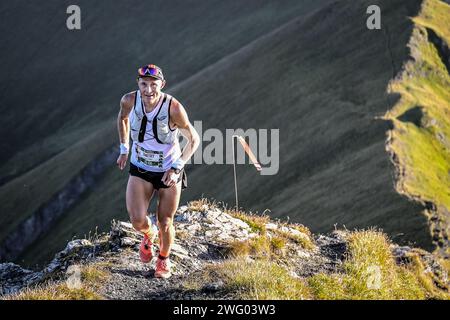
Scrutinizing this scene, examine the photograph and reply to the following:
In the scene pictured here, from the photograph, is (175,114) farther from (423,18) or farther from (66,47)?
(66,47)

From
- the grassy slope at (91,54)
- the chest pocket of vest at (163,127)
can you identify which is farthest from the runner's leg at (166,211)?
the grassy slope at (91,54)

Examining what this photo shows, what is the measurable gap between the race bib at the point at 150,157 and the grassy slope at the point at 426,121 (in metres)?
28.7

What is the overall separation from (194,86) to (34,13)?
112m

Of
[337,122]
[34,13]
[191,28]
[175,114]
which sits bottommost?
[175,114]

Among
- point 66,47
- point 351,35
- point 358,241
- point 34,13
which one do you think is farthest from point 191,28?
point 358,241

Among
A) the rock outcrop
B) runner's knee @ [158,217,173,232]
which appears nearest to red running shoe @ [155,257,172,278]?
the rock outcrop

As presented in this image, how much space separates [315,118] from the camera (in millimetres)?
60031

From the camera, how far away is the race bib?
33.9 feet

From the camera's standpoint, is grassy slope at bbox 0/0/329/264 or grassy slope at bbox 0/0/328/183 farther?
grassy slope at bbox 0/0/328/183

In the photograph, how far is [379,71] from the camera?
66.1m

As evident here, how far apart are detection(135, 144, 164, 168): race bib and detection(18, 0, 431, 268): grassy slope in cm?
2790

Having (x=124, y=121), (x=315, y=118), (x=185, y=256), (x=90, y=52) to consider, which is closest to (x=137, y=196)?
(x=124, y=121)

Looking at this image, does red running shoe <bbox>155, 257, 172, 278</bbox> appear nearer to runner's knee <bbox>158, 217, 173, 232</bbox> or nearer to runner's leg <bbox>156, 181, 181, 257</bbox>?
runner's leg <bbox>156, 181, 181, 257</bbox>

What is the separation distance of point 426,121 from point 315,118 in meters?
9.89
